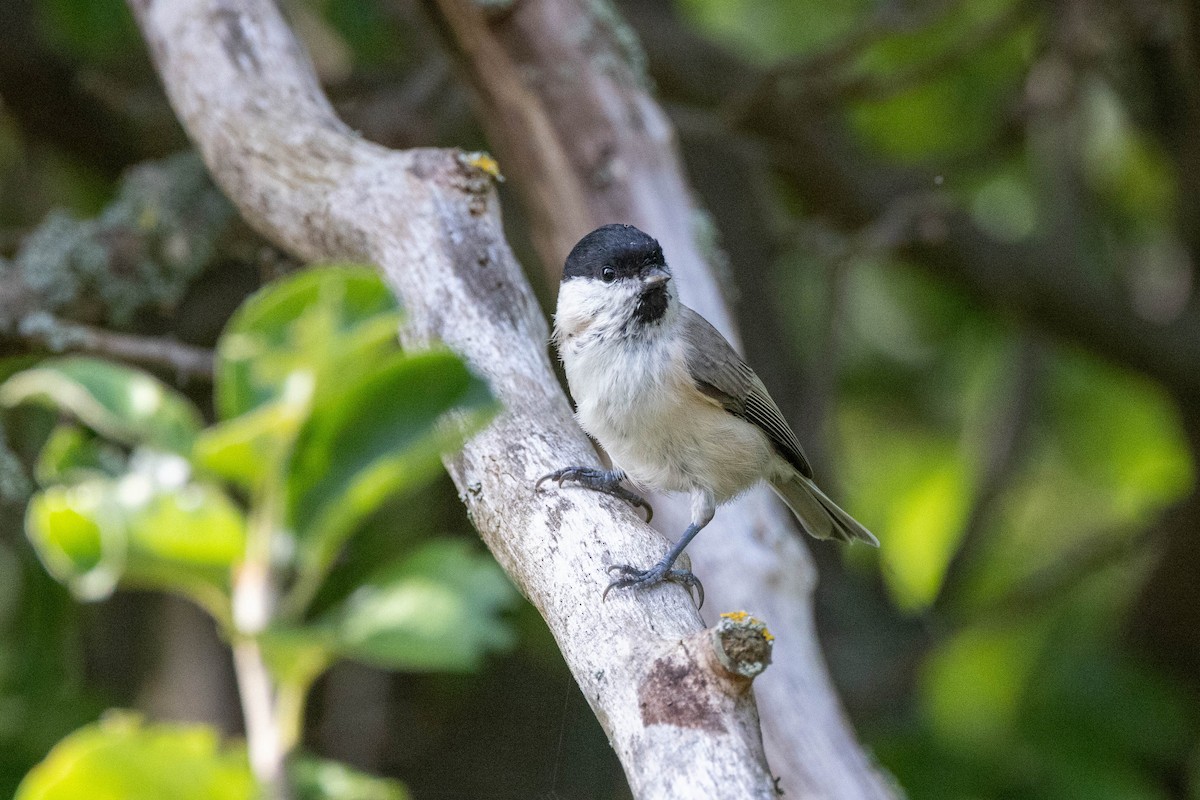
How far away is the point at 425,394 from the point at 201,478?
128 millimetres

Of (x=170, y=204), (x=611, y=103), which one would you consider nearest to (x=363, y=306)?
(x=611, y=103)

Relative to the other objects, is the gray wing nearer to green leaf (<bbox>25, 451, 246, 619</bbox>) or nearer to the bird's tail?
the bird's tail

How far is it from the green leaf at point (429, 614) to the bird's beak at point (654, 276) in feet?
5.93

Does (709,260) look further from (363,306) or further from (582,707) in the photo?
(363,306)

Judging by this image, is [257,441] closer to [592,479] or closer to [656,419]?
[592,479]

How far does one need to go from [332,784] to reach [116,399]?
0.24m

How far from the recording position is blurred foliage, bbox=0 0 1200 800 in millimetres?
3096

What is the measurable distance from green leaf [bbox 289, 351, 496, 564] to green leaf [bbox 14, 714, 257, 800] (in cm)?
12

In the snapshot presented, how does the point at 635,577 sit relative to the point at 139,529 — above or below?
below

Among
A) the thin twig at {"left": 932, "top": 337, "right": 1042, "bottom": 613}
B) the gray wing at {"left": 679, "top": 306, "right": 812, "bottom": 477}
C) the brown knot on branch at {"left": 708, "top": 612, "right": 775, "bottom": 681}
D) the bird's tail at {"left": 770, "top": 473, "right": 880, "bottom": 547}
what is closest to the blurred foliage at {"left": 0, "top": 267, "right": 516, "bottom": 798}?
the brown knot on branch at {"left": 708, "top": 612, "right": 775, "bottom": 681}

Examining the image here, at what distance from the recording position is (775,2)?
4.61 meters

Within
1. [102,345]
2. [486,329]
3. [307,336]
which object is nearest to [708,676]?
[307,336]

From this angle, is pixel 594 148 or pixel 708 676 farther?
pixel 594 148

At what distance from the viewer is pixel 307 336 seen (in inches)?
23.5
